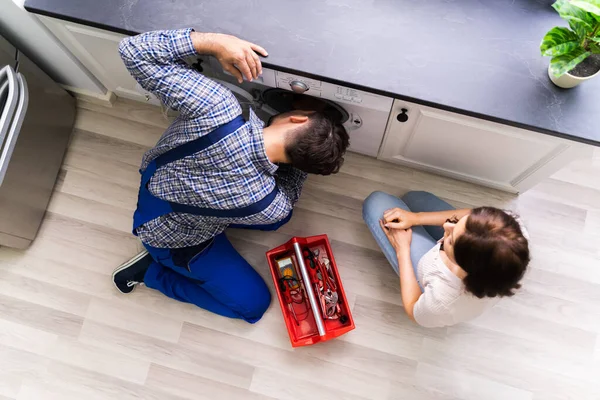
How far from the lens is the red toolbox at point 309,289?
1610 mm

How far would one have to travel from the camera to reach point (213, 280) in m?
1.63

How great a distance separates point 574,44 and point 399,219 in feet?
2.45

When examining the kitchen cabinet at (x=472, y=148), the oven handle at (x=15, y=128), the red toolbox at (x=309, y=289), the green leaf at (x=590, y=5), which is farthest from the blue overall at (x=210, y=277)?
the green leaf at (x=590, y=5)

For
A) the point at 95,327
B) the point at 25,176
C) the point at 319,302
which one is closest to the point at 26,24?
the point at 25,176

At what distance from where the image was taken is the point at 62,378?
5.65 feet

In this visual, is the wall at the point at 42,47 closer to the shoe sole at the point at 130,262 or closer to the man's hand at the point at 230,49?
the man's hand at the point at 230,49

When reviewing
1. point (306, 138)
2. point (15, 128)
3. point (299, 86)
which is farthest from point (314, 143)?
point (15, 128)

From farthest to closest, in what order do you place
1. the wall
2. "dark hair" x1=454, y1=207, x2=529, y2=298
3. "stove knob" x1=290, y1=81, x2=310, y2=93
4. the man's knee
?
the man's knee → the wall → "stove knob" x1=290, y1=81, x2=310, y2=93 → "dark hair" x1=454, y1=207, x2=529, y2=298

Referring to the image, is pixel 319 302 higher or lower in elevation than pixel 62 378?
higher

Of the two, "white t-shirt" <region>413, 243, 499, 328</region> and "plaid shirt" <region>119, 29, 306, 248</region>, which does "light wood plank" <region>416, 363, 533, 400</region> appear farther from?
"plaid shirt" <region>119, 29, 306, 248</region>

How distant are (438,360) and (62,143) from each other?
1.81 m

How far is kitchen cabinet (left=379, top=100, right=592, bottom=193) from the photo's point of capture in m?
1.29

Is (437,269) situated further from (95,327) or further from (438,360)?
(95,327)

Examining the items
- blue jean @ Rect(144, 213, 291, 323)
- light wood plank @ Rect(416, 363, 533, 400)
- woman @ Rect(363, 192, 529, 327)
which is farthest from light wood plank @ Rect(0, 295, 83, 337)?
light wood plank @ Rect(416, 363, 533, 400)
